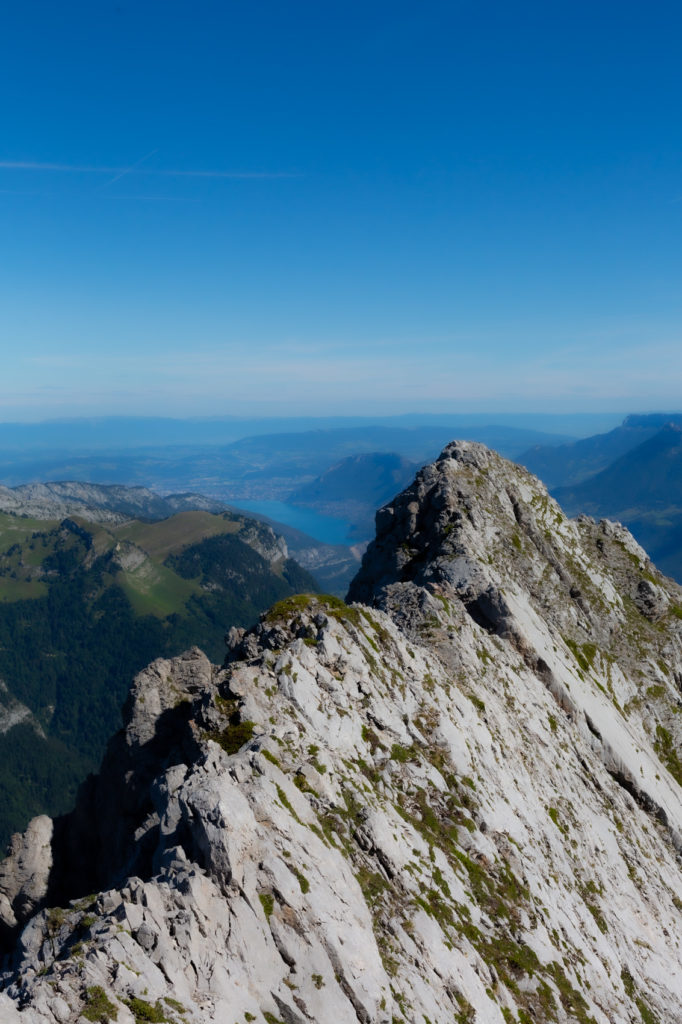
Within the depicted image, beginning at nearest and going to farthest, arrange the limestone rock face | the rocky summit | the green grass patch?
the green grass patch, the rocky summit, the limestone rock face

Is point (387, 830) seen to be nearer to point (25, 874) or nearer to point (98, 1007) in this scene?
point (98, 1007)

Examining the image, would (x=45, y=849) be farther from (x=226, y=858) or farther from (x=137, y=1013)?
(x=137, y=1013)

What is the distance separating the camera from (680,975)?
125ft

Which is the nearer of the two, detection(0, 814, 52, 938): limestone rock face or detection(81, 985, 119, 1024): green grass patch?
detection(81, 985, 119, 1024): green grass patch

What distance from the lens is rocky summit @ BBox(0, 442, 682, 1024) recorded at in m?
19.7

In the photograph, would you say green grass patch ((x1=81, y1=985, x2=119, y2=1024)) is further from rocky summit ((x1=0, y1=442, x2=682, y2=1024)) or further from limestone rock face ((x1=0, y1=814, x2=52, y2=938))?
limestone rock face ((x1=0, y1=814, x2=52, y2=938))

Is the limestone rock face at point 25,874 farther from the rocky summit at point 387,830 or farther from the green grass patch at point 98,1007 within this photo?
the green grass patch at point 98,1007

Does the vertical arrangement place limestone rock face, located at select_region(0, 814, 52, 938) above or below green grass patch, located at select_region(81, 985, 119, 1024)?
below

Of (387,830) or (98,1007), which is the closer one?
(98,1007)

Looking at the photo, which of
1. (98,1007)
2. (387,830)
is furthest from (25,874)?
(98,1007)

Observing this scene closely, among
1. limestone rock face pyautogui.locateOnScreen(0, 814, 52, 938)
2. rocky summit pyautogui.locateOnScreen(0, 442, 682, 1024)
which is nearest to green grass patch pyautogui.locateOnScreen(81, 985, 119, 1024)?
rocky summit pyautogui.locateOnScreen(0, 442, 682, 1024)

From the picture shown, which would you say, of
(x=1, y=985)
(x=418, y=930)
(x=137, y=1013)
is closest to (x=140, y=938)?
(x=137, y=1013)

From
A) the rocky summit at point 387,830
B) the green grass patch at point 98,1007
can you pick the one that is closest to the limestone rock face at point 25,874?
the rocky summit at point 387,830

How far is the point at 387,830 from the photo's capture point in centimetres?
2780
